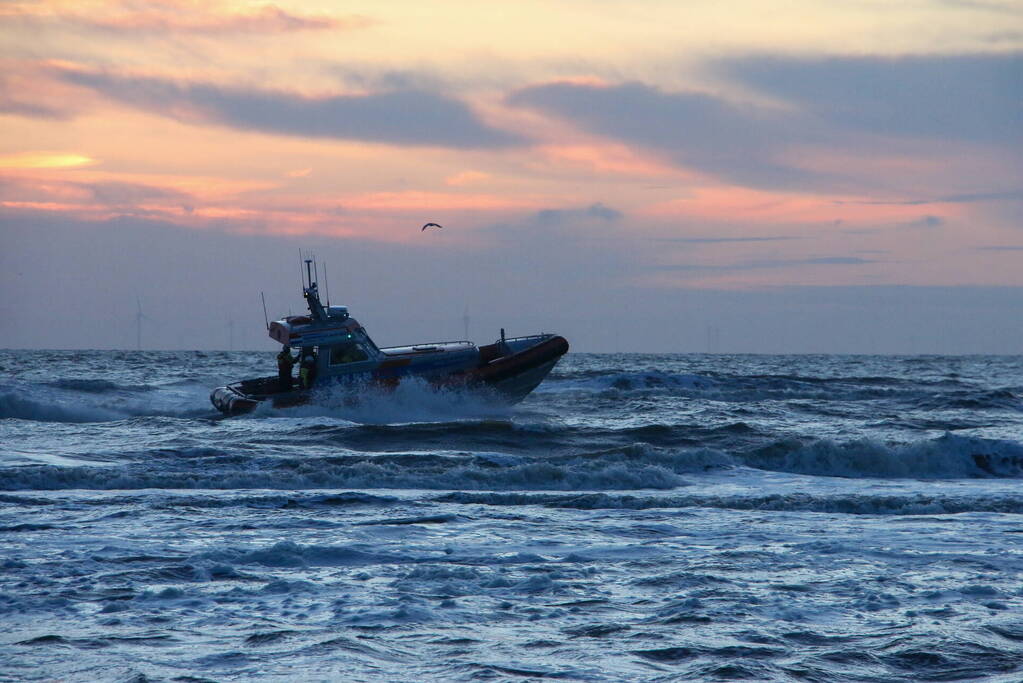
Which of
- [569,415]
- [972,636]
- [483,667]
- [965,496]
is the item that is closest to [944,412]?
[569,415]

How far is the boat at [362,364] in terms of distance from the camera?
19781mm

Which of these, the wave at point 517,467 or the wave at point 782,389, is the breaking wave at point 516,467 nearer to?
the wave at point 517,467

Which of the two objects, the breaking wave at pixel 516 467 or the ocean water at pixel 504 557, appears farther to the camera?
the breaking wave at pixel 516 467

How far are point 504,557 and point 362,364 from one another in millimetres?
12146

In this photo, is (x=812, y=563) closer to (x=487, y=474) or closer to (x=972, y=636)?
(x=972, y=636)

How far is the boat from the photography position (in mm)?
19781

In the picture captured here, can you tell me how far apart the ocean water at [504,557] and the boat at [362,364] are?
187 cm

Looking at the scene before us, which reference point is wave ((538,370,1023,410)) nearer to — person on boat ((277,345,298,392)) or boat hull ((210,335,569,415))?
boat hull ((210,335,569,415))

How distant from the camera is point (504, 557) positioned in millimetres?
8328

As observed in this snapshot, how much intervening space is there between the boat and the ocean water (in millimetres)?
1870

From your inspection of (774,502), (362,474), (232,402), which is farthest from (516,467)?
(232,402)

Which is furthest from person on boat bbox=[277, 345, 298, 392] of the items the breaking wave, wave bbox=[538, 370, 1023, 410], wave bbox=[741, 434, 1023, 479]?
wave bbox=[538, 370, 1023, 410]

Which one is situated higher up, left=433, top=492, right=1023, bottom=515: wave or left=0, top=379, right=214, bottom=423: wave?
left=0, top=379, right=214, bottom=423: wave

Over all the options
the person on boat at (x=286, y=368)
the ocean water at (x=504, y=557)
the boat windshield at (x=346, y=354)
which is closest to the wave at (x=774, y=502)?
the ocean water at (x=504, y=557)
